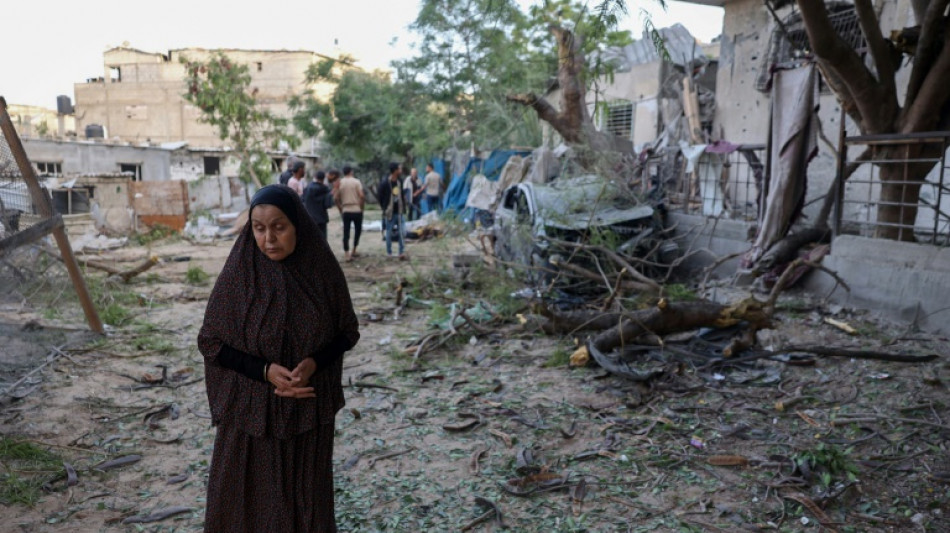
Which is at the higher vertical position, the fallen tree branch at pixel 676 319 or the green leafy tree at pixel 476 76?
the green leafy tree at pixel 476 76

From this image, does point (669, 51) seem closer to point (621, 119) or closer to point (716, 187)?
point (621, 119)

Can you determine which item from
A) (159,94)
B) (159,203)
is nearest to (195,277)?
(159,203)

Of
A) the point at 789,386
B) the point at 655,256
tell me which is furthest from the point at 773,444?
the point at 655,256

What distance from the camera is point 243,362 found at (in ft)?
A: 8.11

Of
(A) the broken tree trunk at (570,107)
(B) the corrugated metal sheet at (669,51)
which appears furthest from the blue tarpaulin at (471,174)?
(A) the broken tree trunk at (570,107)

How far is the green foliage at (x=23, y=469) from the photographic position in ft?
11.7

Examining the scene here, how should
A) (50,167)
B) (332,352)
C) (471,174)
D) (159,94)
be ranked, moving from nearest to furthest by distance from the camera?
1. (332,352)
2. (471,174)
3. (50,167)
4. (159,94)

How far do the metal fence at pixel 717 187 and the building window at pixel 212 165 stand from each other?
21529 millimetres

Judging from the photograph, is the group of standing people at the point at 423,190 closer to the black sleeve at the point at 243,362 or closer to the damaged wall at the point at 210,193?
the damaged wall at the point at 210,193

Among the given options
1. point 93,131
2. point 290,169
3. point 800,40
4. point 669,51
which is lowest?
point 290,169

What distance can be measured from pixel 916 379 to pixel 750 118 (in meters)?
8.15

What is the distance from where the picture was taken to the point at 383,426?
4.77 metres

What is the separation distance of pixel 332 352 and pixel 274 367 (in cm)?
23

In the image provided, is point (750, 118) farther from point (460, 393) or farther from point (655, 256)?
point (460, 393)
